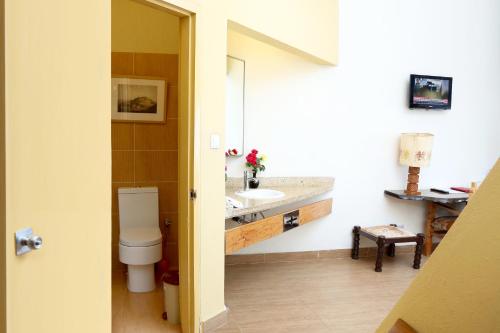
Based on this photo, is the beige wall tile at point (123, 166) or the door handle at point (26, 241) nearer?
the door handle at point (26, 241)

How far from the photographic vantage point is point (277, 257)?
4453 millimetres

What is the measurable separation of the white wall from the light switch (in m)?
1.28

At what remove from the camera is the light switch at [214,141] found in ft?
9.37

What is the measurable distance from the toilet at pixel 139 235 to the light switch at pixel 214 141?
1099 mm

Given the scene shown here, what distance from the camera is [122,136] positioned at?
4.02 m

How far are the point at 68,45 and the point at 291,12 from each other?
7.56 feet

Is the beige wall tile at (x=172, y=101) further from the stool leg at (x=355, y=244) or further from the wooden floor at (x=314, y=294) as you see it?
the stool leg at (x=355, y=244)

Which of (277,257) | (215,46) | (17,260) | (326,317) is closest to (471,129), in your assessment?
(277,257)

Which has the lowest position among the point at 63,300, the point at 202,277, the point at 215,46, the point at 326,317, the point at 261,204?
the point at 326,317

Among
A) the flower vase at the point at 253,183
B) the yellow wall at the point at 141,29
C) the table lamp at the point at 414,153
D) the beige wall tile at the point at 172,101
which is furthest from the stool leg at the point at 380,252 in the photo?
the yellow wall at the point at 141,29

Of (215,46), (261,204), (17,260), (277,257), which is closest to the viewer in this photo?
(17,260)

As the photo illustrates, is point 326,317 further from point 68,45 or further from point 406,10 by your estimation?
point 406,10

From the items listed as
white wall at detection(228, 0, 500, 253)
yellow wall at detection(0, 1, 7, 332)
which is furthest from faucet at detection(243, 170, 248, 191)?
yellow wall at detection(0, 1, 7, 332)

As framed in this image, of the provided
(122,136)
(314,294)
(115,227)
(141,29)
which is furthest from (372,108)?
(115,227)
